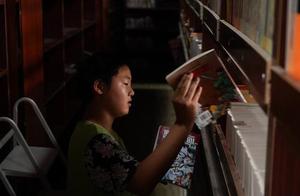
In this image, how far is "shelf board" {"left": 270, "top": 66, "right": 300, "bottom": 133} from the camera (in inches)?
30.1

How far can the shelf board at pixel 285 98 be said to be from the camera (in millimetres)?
766

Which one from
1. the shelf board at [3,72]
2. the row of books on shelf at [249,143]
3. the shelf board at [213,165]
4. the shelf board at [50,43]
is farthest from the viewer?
the shelf board at [50,43]

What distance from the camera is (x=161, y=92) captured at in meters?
7.12

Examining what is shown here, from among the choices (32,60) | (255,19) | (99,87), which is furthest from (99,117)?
(32,60)

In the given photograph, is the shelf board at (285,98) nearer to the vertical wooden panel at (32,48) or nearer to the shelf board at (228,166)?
the shelf board at (228,166)

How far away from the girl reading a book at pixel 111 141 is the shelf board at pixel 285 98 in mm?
593

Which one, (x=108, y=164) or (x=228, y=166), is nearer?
(x=108, y=164)

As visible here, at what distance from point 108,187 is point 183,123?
0.30 metres

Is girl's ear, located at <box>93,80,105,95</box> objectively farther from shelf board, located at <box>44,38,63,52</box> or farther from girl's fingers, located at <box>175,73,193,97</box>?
shelf board, located at <box>44,38,63,52</box>

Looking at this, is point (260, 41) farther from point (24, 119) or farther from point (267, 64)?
point (24, 119)

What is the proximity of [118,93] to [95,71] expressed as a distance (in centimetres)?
13

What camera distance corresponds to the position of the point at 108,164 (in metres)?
1.59

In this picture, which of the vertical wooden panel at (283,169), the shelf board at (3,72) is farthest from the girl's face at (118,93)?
the shelf board at (3,72)

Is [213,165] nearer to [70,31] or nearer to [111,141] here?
[111,141]
